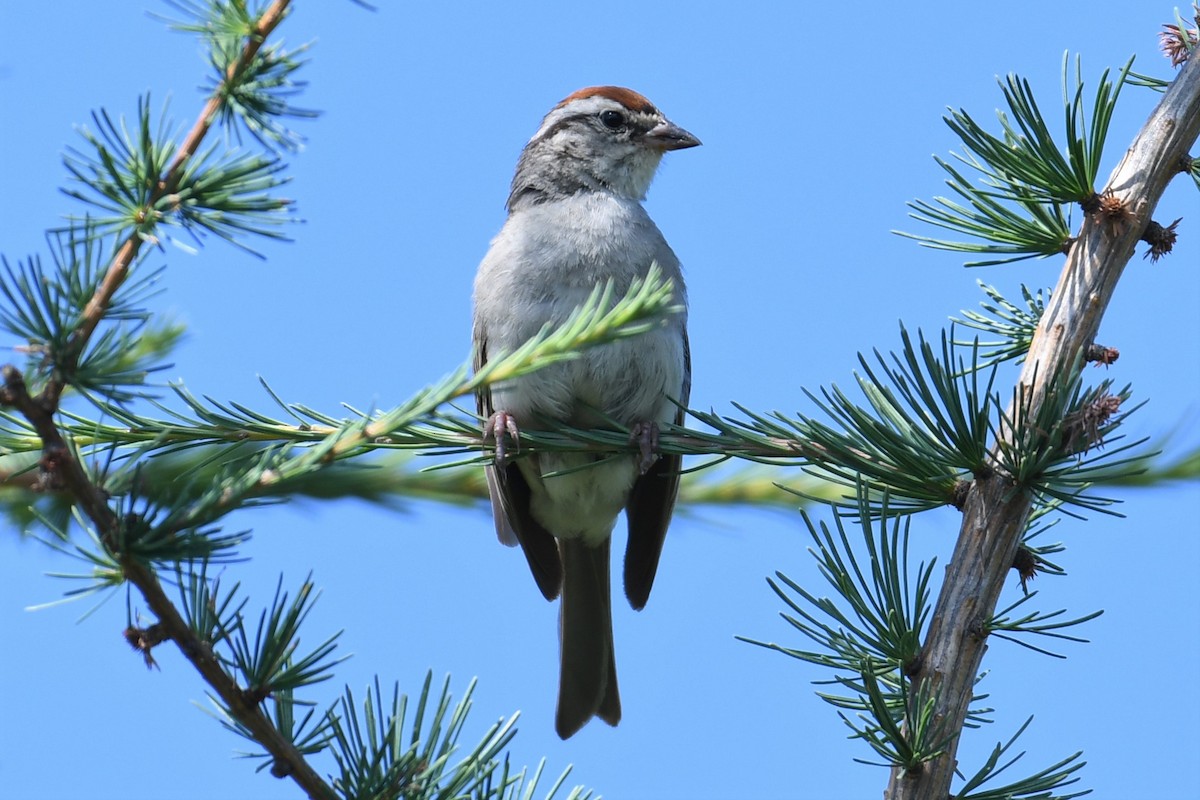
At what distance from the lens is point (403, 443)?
2.80 metres

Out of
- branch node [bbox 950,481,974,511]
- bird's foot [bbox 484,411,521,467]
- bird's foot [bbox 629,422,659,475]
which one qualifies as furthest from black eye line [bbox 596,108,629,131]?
branch node [bbox 950,481,974,511]

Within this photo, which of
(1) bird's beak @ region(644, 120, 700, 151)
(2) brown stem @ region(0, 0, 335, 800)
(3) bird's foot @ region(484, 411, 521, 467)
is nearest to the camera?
(2) brown stem @ region(0, 0, 335, 800)

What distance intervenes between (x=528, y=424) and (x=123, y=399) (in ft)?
8.25

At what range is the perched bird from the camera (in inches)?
166

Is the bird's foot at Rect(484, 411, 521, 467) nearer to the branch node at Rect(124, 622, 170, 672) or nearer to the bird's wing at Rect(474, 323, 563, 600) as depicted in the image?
the bird's wing at Rect(474, 323, 563, 600)

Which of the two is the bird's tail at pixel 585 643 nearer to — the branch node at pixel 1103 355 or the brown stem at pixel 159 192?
the branch node at pixel 1103 355

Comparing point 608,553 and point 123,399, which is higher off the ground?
point 608,553

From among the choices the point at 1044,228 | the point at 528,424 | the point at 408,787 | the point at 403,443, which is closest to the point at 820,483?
the point at 528,424

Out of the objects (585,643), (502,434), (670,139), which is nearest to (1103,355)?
(502,434)

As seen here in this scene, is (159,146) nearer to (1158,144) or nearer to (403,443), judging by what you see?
(403,443)

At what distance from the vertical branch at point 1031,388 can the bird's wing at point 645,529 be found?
7.36 feet

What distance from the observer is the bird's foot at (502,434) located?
3135mm

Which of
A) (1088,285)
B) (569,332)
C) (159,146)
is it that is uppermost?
(1088,285)

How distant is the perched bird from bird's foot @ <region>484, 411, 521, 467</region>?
16.5 inches
